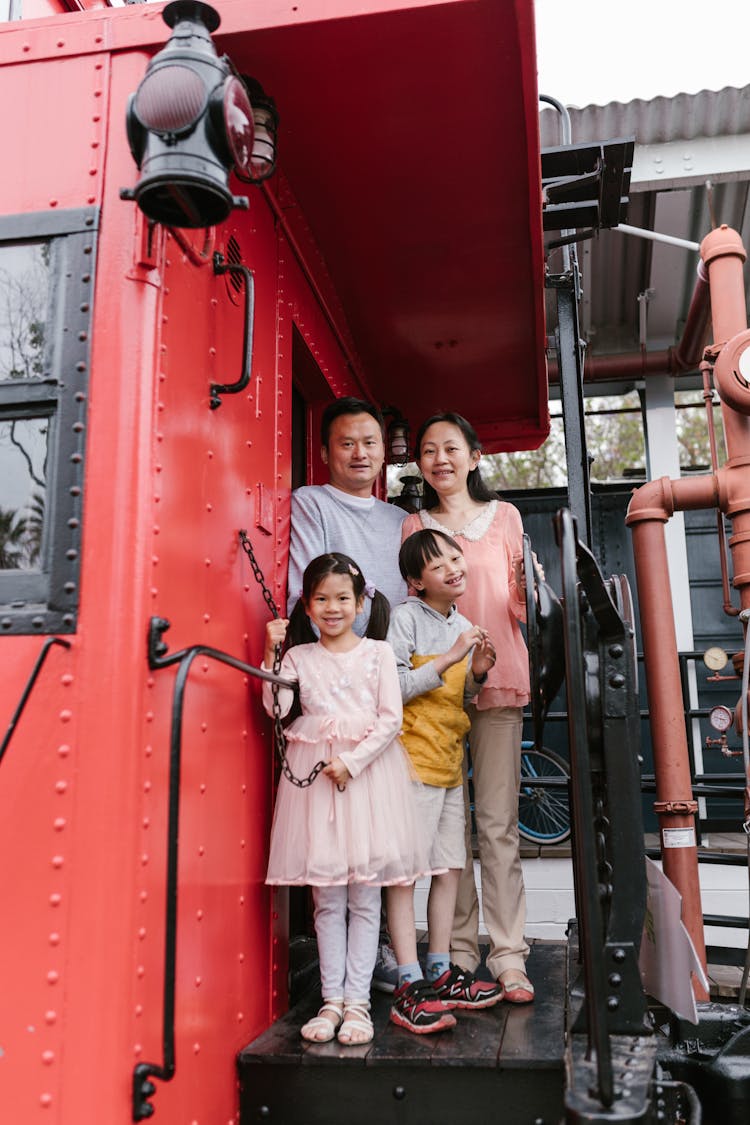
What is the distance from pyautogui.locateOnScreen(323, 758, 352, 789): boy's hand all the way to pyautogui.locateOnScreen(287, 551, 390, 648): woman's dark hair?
574 mm

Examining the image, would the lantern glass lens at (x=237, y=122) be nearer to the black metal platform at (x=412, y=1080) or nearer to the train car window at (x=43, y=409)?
the train car window at (x=43, y=409)

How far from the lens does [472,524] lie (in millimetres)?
3586

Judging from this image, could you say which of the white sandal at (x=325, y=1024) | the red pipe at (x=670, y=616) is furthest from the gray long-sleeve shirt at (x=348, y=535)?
the red pipe at (x=670, y=616)

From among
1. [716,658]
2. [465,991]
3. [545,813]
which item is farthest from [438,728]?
[545,813]

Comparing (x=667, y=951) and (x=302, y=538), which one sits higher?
(x=302, y=538)

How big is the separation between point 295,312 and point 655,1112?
2.88 meters

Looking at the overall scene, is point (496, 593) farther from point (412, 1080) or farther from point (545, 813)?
point (545, 813)

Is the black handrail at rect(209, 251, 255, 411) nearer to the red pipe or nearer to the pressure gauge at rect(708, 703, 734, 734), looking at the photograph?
the red pipe

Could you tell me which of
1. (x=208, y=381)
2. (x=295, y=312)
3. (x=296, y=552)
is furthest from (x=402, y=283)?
(x=208, y=381)

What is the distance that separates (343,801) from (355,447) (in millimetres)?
1405

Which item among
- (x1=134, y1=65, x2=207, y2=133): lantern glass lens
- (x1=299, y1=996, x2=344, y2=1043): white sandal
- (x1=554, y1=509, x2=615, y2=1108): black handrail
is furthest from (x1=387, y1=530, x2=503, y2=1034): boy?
(x1=134, y1=65, x2=207, y2=133): lantern glass lens

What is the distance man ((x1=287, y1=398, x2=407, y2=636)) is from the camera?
3.44 m

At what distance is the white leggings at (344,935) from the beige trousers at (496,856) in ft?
1.71

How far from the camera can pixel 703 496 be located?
194 inches
